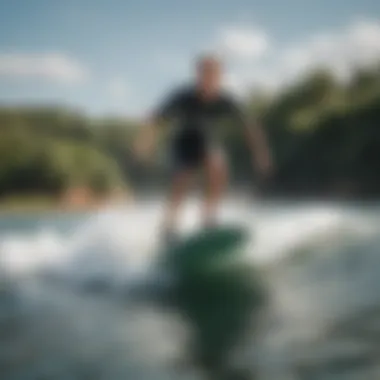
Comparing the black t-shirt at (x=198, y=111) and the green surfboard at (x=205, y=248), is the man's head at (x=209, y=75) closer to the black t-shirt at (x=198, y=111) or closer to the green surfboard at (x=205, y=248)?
the black t-shirt at (x=198, y=111)

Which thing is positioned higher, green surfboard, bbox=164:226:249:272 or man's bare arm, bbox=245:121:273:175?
man's bare arm, bbox=245:121:273:175

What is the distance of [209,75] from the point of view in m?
1.36

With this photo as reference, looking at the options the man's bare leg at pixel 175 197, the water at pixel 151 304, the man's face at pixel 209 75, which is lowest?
the water at pixel 151 304

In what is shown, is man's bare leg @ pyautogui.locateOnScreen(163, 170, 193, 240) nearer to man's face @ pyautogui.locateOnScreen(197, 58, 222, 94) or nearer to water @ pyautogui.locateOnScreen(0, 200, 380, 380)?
water @ pyautogui.locateOnScreen(0, 200, 380, 380)

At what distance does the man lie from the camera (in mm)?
1340

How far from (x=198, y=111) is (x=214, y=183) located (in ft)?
0.47

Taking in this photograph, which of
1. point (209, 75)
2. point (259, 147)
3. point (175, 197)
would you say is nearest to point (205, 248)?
point (175, 197)

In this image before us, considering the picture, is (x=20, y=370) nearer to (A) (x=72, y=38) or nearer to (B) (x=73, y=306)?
(B) (x=73, y=306)

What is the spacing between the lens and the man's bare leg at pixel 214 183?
134 centimetres

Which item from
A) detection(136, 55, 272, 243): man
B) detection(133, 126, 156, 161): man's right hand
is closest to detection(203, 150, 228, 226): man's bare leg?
detection(136, 55, 272, 243): man

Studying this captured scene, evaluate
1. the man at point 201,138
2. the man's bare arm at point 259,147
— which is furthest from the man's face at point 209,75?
the man's bare arm at point 259,147

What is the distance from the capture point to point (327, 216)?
4.50 ft

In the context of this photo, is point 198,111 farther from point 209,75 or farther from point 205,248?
point 205,248

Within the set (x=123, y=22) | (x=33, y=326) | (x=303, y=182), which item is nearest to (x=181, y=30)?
(x=123, y=22)
